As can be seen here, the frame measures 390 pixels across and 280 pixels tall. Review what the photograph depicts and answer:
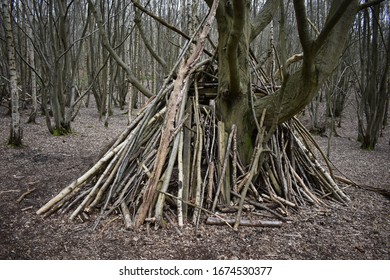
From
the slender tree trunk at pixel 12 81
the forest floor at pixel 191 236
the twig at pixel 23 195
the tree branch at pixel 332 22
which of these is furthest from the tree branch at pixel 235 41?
the slender tree trunk at pixel 12 81

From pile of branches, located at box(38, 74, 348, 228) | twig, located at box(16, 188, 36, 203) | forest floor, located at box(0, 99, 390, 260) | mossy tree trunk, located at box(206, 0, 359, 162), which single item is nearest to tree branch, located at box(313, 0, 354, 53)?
mossy tree trunk, located at box(206, 0, 359, 162)

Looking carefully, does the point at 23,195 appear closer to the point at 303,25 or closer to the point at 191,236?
the point at 191,236

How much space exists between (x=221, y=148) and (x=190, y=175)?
1.33 feet

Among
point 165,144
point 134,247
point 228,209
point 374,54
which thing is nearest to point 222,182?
point 228,209

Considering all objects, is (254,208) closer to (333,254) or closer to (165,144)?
(333,254)

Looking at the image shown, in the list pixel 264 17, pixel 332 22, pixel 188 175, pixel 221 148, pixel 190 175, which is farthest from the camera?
pixel 264 17

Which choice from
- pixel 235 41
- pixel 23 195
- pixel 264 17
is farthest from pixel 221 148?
pixel 23 195

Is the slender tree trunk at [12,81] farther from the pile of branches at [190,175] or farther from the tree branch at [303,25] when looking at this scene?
the tree branch at [303,25]

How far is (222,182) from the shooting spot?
105 inches

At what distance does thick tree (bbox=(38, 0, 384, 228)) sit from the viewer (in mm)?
2391

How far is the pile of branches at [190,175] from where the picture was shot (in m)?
2.39

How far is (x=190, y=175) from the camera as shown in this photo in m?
2.71
